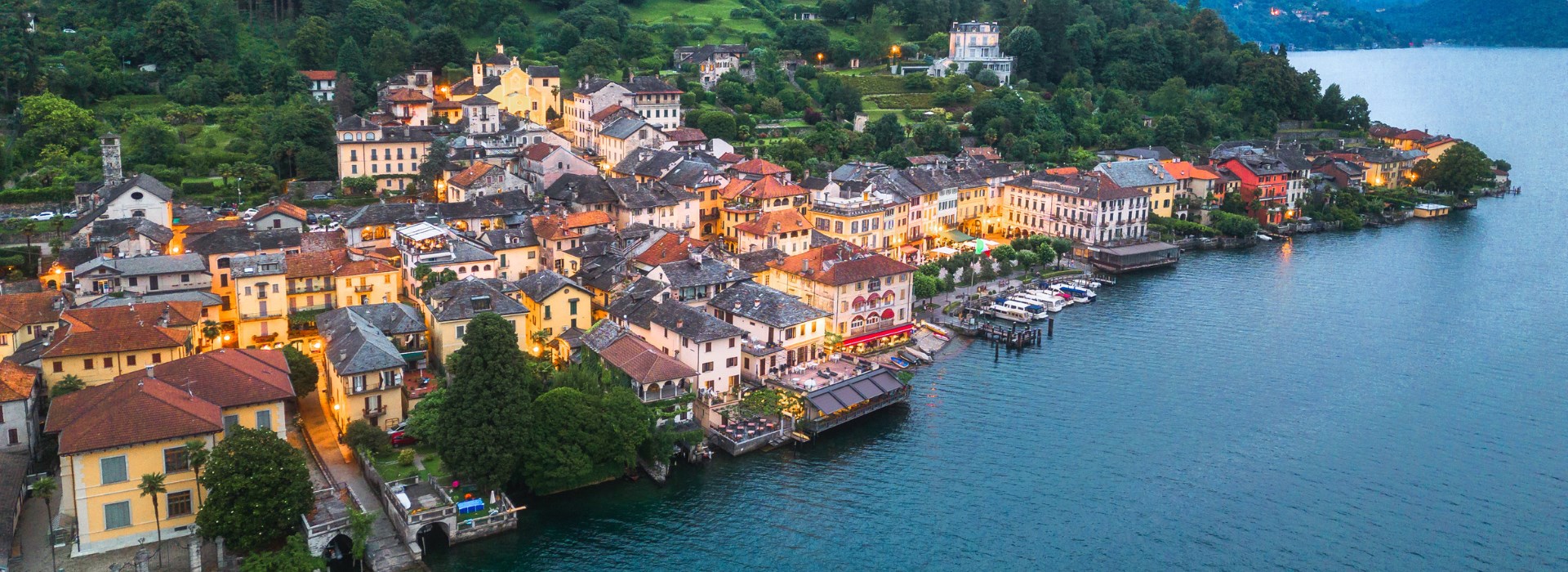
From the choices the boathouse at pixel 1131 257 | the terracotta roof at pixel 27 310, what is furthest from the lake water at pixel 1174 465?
the terracotta roof at pixel 27 310

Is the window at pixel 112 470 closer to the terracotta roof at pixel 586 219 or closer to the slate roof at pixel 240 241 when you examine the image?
the slate roof at pixel 240 241

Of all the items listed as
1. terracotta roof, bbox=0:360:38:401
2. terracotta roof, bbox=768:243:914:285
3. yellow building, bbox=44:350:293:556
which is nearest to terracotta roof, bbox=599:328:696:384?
terracotta roof, bbox=768:243:914:285

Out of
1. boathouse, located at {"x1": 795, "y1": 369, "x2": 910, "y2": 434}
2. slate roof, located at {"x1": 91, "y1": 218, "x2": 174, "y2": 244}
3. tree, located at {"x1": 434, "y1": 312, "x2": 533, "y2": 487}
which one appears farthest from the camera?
slate roof, located at {"x1": 91, "y1": 218, "x2": 174, "y2": 244}

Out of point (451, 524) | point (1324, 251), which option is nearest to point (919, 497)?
point (451, 524)

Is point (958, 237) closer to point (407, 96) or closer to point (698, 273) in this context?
point (698, 273)

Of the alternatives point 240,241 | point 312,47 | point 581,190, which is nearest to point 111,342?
point 240,241

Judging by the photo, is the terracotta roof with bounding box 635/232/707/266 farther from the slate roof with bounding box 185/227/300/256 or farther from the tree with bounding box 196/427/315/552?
the tree with bounding box 196/427/315/552
